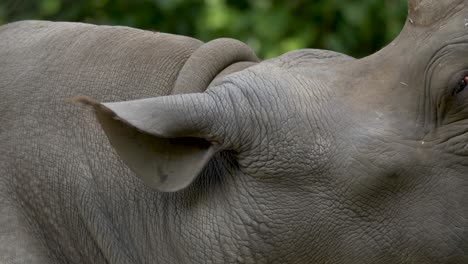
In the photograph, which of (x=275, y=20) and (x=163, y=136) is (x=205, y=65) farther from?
(x=275, y=20)

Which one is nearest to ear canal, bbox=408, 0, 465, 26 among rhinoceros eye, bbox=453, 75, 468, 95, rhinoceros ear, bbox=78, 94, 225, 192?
rhinoceros eye, bbox=453, 75, 468, 95

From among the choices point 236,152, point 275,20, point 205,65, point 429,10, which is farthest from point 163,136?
point 275,20

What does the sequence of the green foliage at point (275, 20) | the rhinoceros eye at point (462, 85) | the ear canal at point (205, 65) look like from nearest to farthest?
the rhinoceros eye at point (462, 85) < the ear canal at point (205, 65) < the green foliage at point (275, 20)

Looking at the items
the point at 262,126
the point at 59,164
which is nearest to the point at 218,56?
the point at 262,126

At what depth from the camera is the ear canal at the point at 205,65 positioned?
2586 millimetres

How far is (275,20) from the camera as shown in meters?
6.27

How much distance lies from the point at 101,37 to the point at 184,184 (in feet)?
1.62

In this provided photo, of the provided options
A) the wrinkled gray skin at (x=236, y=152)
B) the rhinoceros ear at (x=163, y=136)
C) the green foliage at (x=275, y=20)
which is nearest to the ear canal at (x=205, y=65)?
the wrinkled gray skin at (x=236, y=152)

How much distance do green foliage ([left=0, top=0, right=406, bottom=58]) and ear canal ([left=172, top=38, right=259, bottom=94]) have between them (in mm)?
3339

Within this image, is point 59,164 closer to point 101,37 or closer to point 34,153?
point 34,153

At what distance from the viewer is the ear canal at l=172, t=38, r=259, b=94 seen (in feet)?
8.48

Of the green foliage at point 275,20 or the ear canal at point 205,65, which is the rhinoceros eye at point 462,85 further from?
the green foliage at point 275,20

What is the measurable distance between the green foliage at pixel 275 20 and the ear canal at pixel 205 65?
3.34 meters

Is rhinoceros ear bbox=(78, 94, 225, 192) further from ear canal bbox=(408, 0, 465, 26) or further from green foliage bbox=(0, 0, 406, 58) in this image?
green foliage bbox=(0, 0, 406, 58)
